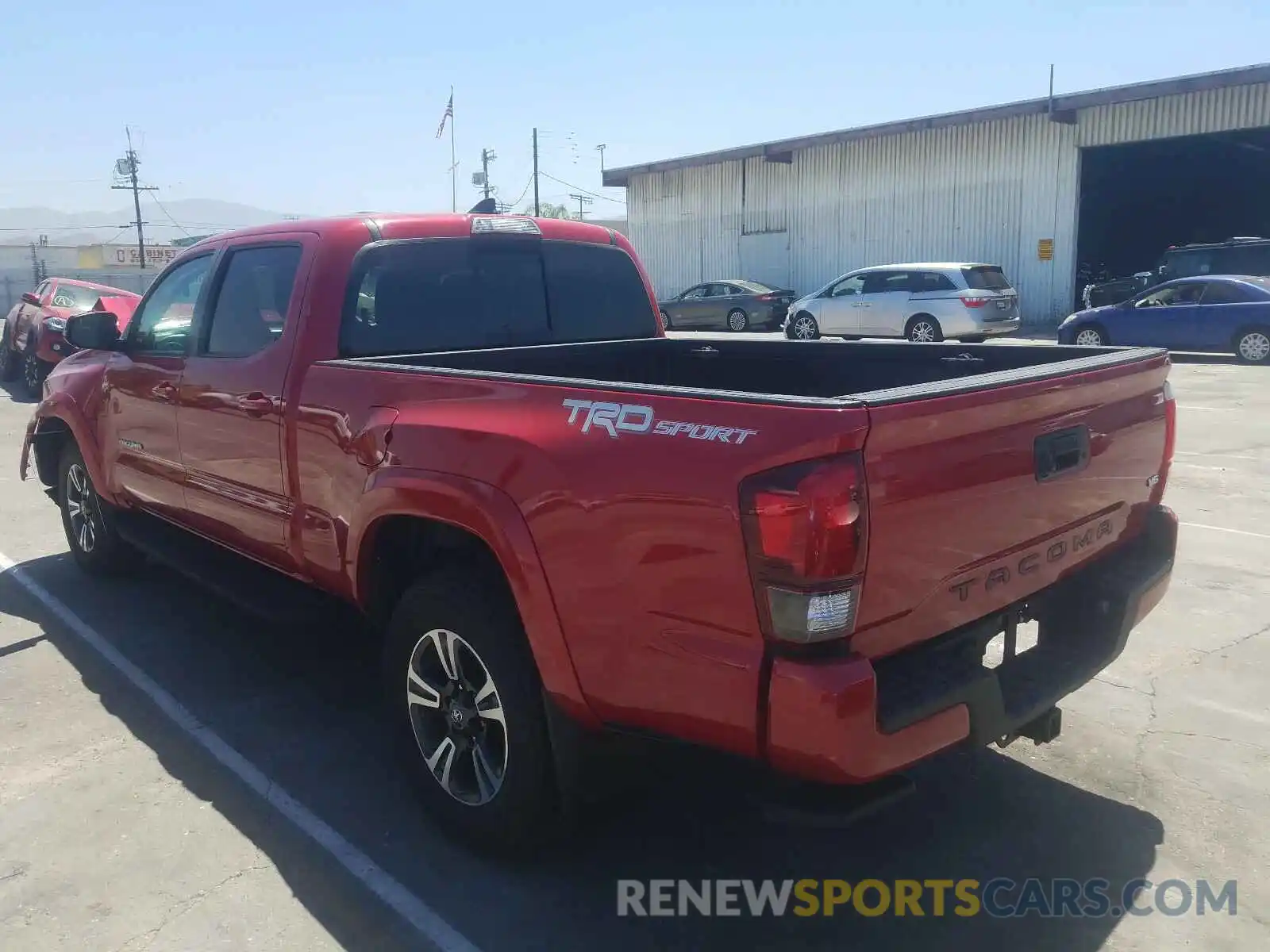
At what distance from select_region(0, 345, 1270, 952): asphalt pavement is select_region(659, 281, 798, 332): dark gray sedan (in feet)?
74.9

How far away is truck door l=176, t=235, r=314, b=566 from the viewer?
4305 millimetres

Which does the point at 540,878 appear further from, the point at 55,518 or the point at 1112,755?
the point at 55,518

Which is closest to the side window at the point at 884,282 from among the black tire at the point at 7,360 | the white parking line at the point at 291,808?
the black tire at the point at 7,360

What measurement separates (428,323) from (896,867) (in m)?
2.77

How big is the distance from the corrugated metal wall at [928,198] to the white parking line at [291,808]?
2618 centimetres

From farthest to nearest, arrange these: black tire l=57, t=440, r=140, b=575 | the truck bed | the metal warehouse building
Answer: the metal warehouse building, black tire l=57, t=440, r=140, b=575, the truck bed

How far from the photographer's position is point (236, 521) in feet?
15.5

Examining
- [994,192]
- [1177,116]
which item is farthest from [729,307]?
[1177,116]

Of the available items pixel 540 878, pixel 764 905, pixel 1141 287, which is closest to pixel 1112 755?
pixel 764 905

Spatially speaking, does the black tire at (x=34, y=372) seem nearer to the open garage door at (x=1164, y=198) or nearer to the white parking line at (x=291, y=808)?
the white parking line at (x=291, y=808)

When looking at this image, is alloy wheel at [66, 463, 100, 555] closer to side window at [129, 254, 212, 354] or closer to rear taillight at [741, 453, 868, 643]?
side window at [129, 254, 212, 354]

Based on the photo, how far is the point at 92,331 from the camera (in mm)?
5469

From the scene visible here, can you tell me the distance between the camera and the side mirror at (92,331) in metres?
5.46

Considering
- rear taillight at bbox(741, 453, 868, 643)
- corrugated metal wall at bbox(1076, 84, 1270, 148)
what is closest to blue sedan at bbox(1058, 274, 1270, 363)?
corrugated metal wall at bbox(1076, 84, 1270, 148)
